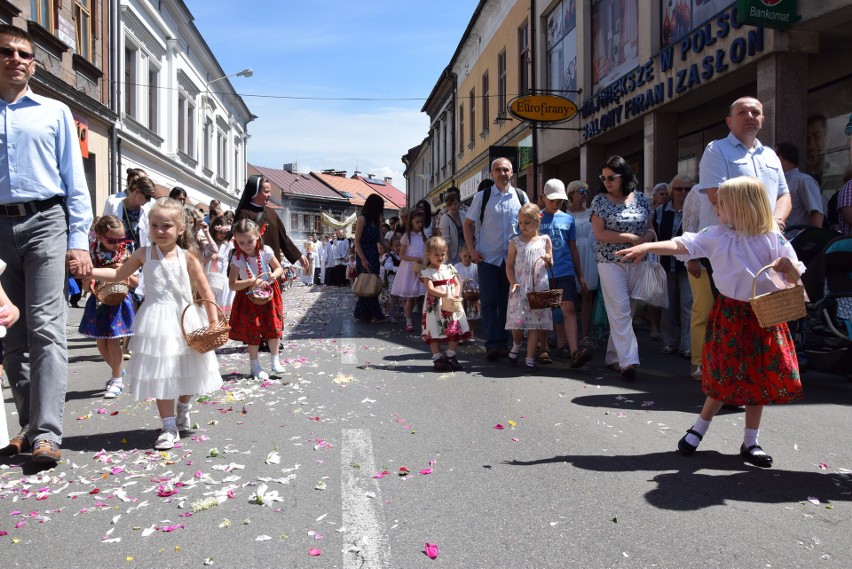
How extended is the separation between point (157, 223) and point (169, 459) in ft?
4.89

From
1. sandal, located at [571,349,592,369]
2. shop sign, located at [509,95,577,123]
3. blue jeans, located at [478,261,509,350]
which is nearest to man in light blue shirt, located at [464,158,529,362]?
blue jeans, located at [478,261,509,350]

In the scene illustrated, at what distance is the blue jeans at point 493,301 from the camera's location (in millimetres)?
8055

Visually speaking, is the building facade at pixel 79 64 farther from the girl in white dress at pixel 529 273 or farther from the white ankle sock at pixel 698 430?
the white ankle sock at pixel 698 430

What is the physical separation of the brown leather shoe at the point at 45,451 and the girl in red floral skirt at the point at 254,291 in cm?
294

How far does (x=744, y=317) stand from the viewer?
422 centimetres

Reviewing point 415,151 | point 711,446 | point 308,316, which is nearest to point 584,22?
point 308,316

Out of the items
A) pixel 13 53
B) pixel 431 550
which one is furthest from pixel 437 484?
pixel 13 53

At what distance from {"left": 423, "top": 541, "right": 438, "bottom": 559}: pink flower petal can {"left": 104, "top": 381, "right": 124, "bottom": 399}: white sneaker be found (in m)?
4.08

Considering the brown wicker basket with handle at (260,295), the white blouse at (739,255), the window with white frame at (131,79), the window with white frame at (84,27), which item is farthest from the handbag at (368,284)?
the window with white frame at (131,79)

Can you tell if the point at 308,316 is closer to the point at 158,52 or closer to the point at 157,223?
the point at 157,223

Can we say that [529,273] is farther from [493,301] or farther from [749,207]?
[749,207]

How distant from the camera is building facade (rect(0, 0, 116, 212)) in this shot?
1579cm

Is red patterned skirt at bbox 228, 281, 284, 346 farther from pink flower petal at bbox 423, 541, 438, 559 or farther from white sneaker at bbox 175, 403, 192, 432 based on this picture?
pink flower petal at bbox 423, 541, 438, 559

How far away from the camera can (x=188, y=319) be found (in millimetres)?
4797
